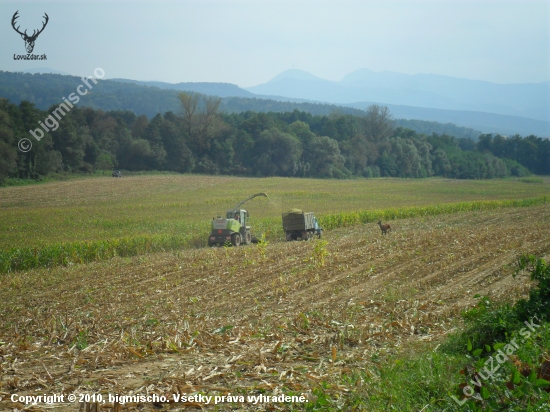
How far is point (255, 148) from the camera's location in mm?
77750

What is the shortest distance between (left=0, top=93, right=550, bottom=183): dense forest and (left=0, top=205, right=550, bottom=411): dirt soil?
3562cm

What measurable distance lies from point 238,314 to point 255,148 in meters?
68.4

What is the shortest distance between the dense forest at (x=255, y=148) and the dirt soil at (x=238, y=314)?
1402 inches

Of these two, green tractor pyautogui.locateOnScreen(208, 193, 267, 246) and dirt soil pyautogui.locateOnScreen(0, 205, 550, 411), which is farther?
green tractor pyautogui.locateOnScreen(208, 193, 267, 246)

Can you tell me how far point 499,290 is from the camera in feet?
36.6

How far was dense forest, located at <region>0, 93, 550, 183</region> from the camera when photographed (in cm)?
5388

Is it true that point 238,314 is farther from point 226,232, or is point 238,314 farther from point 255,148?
point 255,148

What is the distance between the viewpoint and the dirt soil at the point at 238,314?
20.4ft

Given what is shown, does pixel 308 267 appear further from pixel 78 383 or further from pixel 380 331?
pixel 78 383

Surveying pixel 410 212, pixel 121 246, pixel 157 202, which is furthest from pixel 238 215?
pixel 157 202

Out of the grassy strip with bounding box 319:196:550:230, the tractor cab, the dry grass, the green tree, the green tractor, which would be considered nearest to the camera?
the green tractor

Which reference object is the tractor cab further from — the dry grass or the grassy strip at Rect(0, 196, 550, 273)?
the dry grass

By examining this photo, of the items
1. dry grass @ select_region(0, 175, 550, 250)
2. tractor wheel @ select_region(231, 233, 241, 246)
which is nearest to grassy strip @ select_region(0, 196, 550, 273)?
dry grass @ select_region(0, 175, 550, 250)

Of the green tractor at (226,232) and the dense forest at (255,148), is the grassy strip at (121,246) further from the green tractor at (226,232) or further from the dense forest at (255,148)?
the dense forest at (255,148)
